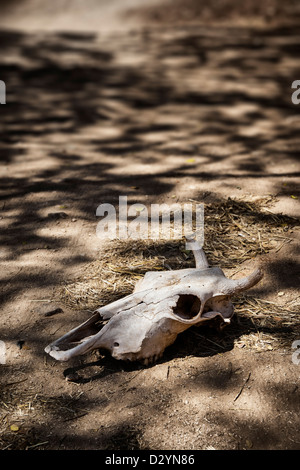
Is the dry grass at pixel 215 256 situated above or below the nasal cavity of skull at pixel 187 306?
below

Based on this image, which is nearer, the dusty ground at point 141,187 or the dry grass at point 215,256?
the dusty ground at point 141,187

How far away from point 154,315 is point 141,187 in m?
2.18

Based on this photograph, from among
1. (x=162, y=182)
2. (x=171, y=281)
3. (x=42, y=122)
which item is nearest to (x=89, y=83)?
(x=42, y=122)

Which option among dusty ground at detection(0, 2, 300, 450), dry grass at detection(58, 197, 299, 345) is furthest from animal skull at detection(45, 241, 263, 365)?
dry grass at detection(58, 197, 299, 345)

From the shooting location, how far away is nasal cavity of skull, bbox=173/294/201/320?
254 cm

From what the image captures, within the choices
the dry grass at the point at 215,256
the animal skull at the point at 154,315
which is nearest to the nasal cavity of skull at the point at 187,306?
the animal skull at the point at 154,315

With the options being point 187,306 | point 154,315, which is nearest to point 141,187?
point 187,306

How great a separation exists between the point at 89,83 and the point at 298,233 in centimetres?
509

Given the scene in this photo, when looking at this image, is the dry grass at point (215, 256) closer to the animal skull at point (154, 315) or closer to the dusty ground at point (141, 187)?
the dusty ground at point (141, 187)

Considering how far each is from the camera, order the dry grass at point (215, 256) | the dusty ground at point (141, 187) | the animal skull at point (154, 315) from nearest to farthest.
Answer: the dusty ground at point (141, 187), the animal skull at point (154, 315), the dry grass at point (215, 256)

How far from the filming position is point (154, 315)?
243cm

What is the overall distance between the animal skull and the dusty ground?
0.12 metres

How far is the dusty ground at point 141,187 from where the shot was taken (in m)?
2.17

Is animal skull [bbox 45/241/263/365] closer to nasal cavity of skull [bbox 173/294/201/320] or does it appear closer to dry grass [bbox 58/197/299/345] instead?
nasal cavity of skull [bbox 173/294/201/320]
